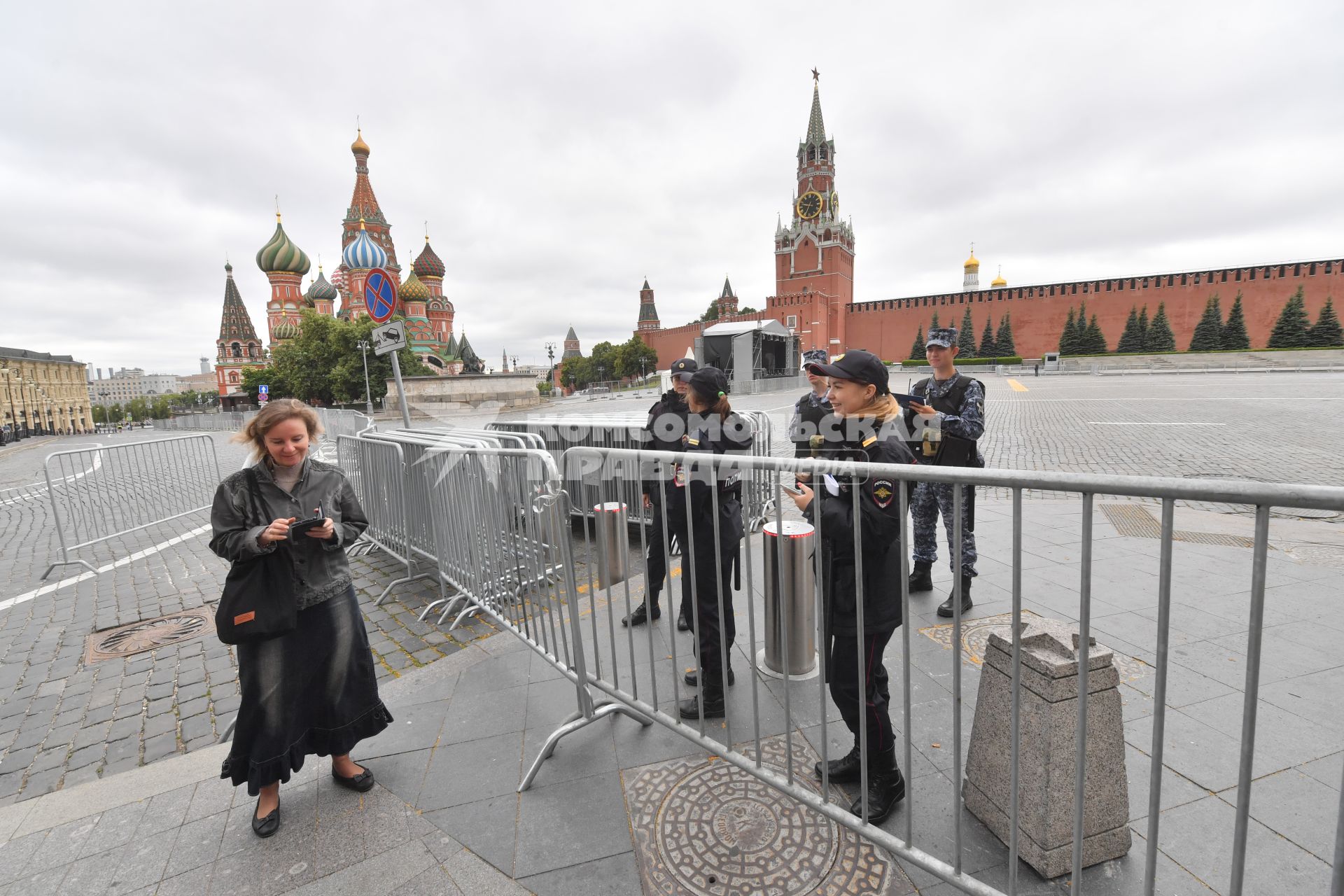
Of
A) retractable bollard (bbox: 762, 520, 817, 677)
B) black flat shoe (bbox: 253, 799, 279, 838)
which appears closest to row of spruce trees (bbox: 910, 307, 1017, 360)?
retractable bollard (bbox: 762, 520, 817, 677)

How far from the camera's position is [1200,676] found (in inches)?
119

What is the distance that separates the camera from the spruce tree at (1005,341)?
172ft

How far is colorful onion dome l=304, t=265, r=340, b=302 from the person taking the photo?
6156 centimetres

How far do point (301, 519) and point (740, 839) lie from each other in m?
2.15

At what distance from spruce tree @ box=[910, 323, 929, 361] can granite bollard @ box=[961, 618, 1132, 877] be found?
5469 centimetres

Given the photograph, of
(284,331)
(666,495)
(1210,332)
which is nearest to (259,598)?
(666,495)

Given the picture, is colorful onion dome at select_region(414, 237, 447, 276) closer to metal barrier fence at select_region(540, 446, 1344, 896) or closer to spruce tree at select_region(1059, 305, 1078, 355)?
spruce tree at select_region(1059, 305, 1078, 355)

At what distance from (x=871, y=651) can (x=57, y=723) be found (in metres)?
4.45

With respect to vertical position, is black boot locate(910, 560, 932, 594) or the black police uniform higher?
the black police uniform

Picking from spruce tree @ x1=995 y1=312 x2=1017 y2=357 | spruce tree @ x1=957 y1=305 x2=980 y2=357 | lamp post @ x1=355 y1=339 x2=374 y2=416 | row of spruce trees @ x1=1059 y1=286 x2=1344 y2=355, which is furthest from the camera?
spruce tree @ x1=957 y1=305 x2=980 y2=357

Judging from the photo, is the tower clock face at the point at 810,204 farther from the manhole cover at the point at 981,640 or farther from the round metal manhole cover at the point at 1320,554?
the manhole cover at the point at 981,640

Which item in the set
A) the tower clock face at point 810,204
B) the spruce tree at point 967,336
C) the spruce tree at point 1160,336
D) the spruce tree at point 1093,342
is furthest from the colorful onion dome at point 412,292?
the spruce tree at point 1160,336

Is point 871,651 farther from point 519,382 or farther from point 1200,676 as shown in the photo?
point 519,382

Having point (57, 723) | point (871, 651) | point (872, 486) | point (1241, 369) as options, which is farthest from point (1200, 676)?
point (1241, 369)
